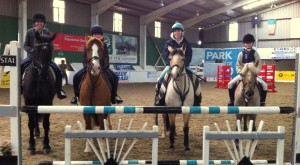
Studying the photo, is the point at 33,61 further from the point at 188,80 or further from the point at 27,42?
the point at 188,80

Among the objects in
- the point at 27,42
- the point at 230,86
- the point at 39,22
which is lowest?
the point at 230,86

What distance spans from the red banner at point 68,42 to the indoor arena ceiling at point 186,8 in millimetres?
3297

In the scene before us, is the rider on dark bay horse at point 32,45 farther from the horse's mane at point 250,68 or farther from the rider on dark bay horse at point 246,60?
the horse's mane at point 250,68

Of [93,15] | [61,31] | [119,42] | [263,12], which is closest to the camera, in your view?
[61,31]

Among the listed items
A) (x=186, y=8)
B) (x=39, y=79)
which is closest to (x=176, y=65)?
(x=39, y=79)

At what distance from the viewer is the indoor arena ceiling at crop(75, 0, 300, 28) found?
29.9m

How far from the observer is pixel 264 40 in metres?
40.2

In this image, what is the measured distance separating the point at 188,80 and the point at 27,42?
3.34 m

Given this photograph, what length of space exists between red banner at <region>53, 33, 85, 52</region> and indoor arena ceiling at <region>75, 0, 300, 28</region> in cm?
330

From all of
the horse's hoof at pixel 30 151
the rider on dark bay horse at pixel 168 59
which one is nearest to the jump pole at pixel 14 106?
the horse's hoof at pixel 30 151

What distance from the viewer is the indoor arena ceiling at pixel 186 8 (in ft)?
98.0

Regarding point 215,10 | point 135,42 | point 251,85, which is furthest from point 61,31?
point 251,85

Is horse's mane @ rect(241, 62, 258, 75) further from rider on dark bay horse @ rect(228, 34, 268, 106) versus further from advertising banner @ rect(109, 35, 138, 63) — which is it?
advertising banner @ rect(109, 35, 138, 63)

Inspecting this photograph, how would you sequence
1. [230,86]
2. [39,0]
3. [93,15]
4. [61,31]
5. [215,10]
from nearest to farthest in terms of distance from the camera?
[230,86] → [39,0] → [61,31] → [93,15] → [215,10]
